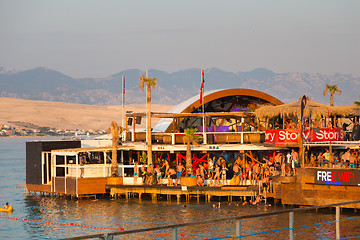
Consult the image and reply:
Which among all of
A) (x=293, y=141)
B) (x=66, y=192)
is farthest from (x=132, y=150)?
(x=293, y=141)

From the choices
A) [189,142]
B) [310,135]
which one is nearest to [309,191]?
[310,135]

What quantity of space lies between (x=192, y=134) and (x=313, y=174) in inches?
389

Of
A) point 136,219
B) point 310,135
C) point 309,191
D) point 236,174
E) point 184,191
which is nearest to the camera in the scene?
point 309,191

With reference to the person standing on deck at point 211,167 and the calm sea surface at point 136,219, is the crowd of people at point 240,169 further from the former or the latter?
the calm sea surface at point 136,219

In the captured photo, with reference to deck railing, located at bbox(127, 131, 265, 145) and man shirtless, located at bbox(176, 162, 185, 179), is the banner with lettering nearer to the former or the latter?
deck railing, located at bbox(127, 131, 265, 145)

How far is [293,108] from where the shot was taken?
3875cm

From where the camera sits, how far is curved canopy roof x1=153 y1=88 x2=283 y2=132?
5050 cm

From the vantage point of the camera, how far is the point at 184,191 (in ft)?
129

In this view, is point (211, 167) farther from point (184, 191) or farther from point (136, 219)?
point (136, 219)

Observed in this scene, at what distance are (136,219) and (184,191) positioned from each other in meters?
5.40

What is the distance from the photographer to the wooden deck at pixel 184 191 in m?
37.9

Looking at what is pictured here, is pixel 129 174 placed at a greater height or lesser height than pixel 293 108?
lesser

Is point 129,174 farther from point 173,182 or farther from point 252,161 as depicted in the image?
point 252,161

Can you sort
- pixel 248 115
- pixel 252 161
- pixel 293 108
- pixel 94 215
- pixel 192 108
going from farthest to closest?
pixel 192 108 → pixel 248 115 → pixel 252 161 → pixel 293 108 → pixel 94 215
